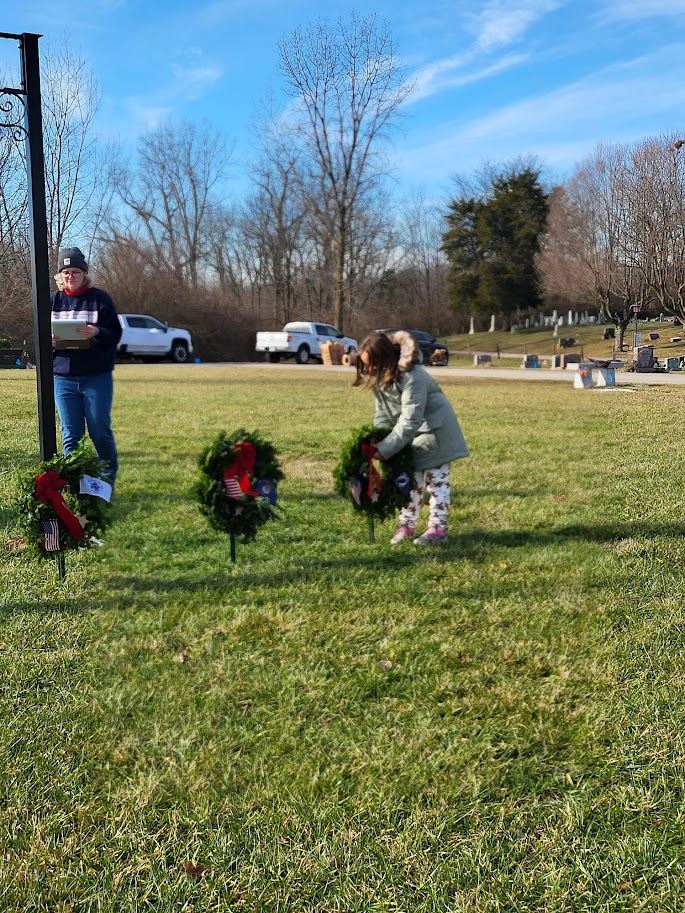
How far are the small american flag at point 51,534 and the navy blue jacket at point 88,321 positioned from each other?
5.91 ft

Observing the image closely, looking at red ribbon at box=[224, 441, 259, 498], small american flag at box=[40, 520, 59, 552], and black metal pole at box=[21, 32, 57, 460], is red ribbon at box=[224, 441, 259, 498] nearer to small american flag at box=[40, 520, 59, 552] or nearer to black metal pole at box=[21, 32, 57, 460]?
small american flag at box=[40, 520, 59, 552]

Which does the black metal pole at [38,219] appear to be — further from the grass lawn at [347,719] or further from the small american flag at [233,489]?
the grass lawn at [347,719]

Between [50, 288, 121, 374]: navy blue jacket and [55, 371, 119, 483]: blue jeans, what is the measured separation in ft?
0.21

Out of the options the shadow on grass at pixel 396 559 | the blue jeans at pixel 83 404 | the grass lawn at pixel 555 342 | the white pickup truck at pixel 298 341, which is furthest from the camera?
the grass lawn at pixel 555 342

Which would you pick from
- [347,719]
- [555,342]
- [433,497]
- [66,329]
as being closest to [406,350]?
[433,497]

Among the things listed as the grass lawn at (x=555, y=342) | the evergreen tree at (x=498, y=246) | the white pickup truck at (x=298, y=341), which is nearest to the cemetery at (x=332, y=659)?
the white pickup truck at (x=298, y=341)

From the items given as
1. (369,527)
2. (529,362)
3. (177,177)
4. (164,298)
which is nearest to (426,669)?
(369,527)

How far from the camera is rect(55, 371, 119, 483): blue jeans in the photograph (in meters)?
5.07

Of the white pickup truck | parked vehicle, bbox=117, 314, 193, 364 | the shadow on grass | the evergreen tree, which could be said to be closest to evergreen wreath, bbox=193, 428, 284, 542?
the shadow on grass

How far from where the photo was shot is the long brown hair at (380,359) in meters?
4.28

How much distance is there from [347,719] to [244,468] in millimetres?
1803

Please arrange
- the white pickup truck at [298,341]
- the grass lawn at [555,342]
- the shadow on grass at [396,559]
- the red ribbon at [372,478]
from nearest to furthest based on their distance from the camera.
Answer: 1. the shadow on grass at [396,559]
2. the red ribbon at [372,478]
3. the white pickup truck at [298,341]
4. the grass lawn at [555,342]

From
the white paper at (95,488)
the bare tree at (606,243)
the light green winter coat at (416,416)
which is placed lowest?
the white paper at (95,488)

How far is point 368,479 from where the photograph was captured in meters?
4.27
